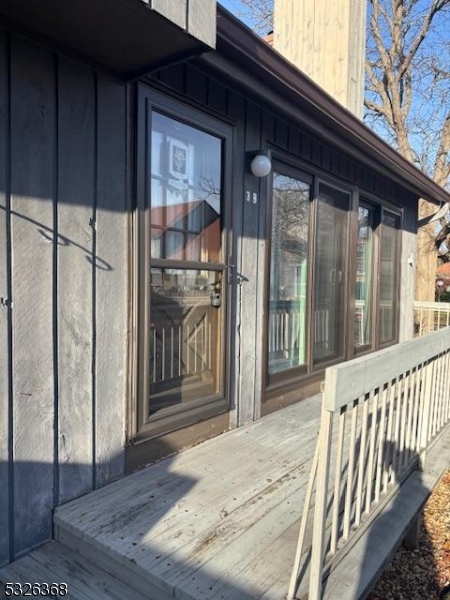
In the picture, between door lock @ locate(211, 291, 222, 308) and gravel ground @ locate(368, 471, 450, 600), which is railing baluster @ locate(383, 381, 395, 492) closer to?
gravel ground @ locate(368, 471, 450, 600)

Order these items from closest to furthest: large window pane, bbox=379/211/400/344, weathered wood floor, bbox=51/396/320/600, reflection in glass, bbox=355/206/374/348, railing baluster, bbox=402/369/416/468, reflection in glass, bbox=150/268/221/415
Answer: weathered wood floor, bbox=51/396/320/600
railing baluster, bbox=402/369/416/468
reflection in glass, bbox=150/268/221/415
reflection in glass, bbox=355/206/374/348
large window pane, bbox=379/211/400/344

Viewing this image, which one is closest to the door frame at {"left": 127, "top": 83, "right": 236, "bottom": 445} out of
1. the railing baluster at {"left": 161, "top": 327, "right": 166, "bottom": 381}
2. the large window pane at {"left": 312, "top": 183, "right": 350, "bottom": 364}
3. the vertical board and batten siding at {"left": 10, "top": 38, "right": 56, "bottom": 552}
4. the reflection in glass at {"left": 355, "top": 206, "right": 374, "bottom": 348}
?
the railing baluster at {"left": 161, "top": 327, "right": 166, "bottom": 381}

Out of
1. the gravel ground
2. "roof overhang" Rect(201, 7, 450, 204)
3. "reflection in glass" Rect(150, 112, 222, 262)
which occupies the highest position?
"roof overhang" Rect(201, 7, 450, 204)

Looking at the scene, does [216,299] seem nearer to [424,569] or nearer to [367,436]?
[367,436]

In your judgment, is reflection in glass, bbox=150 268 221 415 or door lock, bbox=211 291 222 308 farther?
door lock, bbox=211 291 222 308

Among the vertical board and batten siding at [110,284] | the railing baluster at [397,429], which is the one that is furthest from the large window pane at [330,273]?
the vertical board and batten siding at [110,284]

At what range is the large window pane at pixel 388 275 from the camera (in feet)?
18.0

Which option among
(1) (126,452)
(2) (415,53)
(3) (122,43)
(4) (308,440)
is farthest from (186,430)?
(2) (415,53)

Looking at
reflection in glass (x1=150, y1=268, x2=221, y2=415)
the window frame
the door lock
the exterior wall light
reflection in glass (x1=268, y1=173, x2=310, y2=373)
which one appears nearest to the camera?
reflection in glass (x1=150, y1=268, x2=221, y2=415)

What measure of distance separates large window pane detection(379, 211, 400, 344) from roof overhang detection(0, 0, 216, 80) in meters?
4.02

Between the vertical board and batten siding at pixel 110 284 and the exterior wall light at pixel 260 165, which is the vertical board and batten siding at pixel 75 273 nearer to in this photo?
the vertical board and batten siding at pixel 110 284

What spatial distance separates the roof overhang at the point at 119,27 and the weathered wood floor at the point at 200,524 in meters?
1.84

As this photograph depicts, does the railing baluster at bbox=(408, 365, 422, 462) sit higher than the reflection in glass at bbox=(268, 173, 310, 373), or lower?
lower

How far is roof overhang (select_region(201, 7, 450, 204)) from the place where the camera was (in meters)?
2.25
